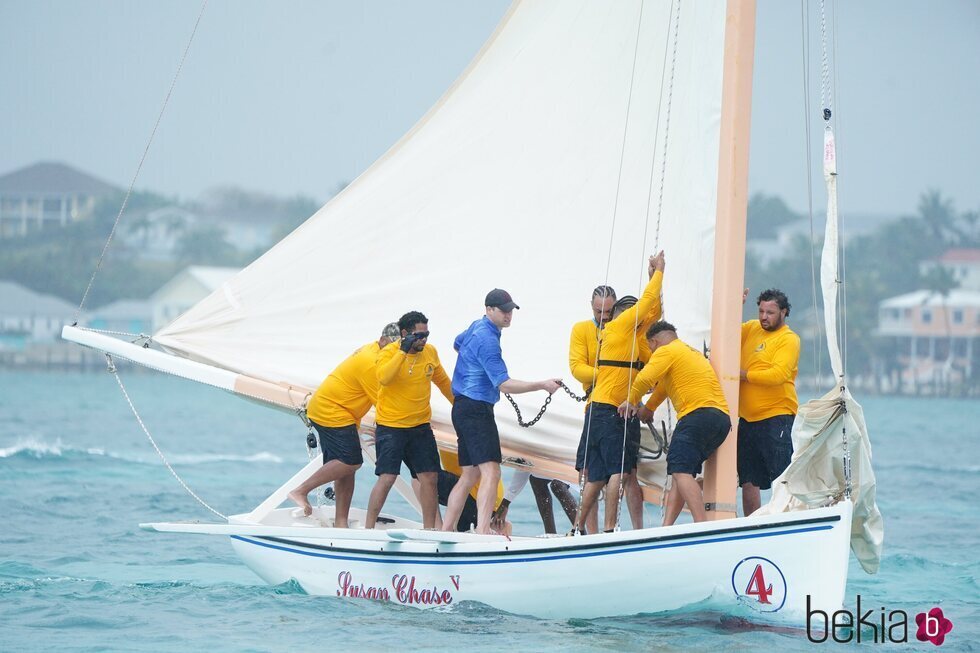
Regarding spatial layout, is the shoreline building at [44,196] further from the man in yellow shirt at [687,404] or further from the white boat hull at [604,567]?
the man in yellow shirt at [687,404]

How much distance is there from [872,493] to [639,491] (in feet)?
5.53

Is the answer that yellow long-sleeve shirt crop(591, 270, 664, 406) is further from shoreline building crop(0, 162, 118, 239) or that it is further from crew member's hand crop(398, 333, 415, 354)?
shoreline building crop(0, 162, 118, 239)

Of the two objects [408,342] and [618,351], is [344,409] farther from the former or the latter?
[618,351]

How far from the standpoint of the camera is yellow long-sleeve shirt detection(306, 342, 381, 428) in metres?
9.80

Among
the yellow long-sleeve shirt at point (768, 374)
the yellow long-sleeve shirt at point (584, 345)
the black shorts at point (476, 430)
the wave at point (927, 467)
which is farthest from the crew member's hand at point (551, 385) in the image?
the wave at point (927, 467)

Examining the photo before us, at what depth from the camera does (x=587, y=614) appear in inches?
339

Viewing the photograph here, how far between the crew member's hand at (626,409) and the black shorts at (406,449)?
4.79 feet

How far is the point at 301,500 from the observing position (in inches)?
408

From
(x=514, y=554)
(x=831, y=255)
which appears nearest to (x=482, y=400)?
(x=514, y=554)

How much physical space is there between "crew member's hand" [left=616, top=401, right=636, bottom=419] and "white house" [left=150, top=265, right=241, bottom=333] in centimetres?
8409

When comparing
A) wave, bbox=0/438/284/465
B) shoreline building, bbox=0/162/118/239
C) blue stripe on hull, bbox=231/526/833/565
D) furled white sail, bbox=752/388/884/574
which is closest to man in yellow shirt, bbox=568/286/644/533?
blue stripe on hull, bbox=231/526/833/565

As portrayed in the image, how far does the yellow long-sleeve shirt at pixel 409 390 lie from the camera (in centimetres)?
954

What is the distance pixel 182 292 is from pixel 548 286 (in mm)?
86267

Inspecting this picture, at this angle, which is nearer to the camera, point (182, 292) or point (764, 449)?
point (764, 449)
